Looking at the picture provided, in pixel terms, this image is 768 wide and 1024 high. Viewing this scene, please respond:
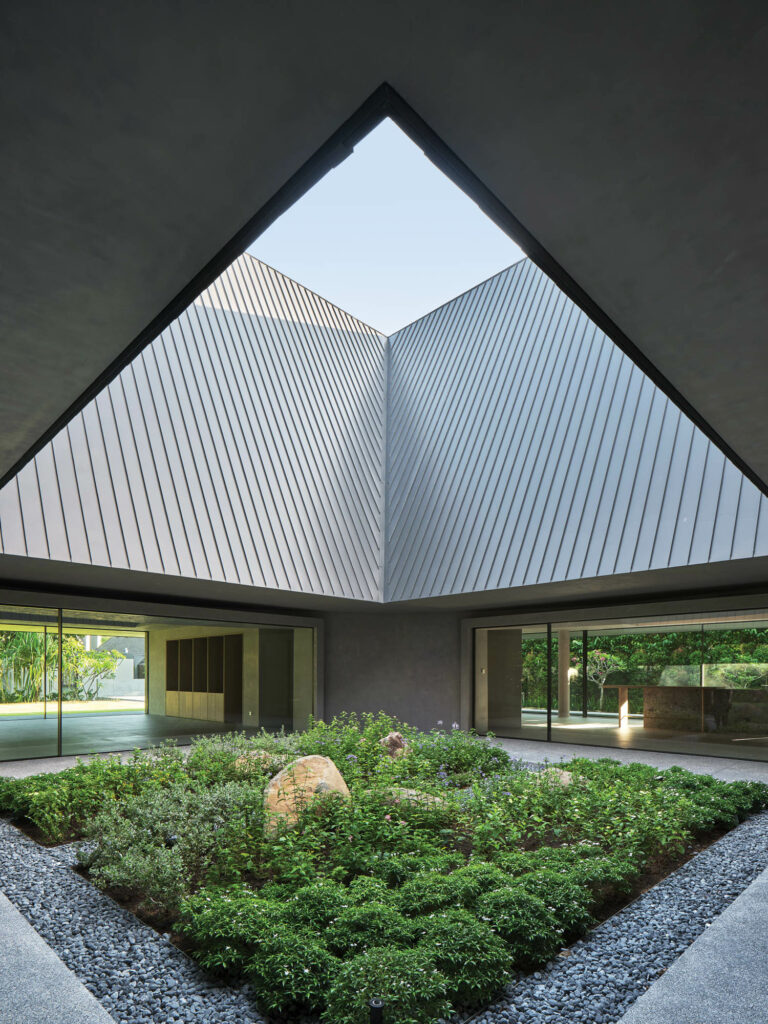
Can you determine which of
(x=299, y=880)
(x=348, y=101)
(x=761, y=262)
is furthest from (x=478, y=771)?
(x=348, y=101)

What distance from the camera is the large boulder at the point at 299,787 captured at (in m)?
6.77

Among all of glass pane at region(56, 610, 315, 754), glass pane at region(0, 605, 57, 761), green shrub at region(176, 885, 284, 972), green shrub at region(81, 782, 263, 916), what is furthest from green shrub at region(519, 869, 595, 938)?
glass pane at region(56, 610, 315, 754)

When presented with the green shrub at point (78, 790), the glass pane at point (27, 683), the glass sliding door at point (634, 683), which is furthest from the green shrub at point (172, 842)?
the glass sliding door at point (634, 683)

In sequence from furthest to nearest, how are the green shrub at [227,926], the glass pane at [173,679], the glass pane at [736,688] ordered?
the glass pane at [173,679]
the glass pane at [736,688]
the green shrub at [227,926]

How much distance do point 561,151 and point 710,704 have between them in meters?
13.5

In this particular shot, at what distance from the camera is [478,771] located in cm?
979

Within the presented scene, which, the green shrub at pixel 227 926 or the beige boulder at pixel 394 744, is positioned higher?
the green shrub at pixel 227 926

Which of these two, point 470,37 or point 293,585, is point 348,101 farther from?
point 293,585

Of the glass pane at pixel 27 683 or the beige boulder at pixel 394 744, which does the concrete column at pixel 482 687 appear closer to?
the beige boulder at pixel 394 744

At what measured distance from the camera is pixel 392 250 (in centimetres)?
1395

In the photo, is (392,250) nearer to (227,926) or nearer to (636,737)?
(636,737)

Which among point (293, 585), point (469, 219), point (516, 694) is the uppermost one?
point (469, 219)

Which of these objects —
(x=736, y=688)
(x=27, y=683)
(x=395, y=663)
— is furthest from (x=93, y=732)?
(x=736, y=688)

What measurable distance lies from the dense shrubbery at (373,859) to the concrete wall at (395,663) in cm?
786
